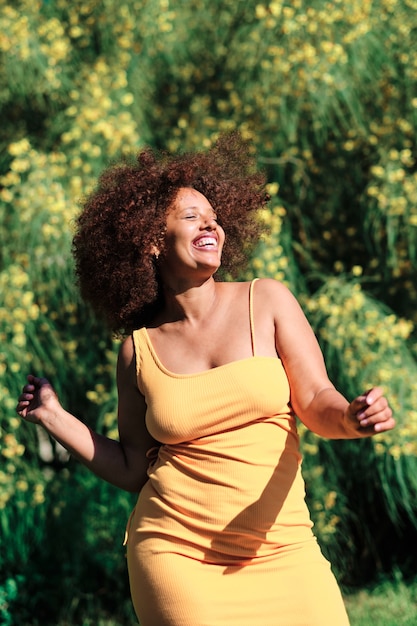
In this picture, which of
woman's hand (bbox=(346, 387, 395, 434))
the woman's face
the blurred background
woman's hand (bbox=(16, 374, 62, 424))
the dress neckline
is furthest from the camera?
the blurred background

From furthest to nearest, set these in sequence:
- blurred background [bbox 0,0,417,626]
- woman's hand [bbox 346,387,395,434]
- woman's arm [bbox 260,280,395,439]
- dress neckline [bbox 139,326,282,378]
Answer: blurred background [bbox 0,0,417,626] → dress neckline [bbox 139,326,282,378] → woman's arm [bbox 260,280,395,439] → woman's hand [bbox 346,387,395,434]

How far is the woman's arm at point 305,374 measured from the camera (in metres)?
1.95

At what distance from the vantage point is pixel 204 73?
4.48 m

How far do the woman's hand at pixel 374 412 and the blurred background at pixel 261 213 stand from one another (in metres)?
1.89

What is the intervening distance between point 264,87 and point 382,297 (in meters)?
1.06

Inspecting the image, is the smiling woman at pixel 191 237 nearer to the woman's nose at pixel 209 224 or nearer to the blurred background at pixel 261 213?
the woman's nose at pixel 209 224

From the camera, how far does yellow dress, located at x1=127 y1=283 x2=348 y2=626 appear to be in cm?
199

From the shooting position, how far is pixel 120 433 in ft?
7.64

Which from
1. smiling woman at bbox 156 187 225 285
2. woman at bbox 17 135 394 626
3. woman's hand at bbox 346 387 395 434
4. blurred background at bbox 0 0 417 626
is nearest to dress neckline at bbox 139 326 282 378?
woman at bbox 17 135 394 626

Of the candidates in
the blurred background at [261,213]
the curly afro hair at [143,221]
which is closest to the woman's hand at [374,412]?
the curly afro hair at [143,221]

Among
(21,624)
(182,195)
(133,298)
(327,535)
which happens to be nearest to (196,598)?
(133,298)

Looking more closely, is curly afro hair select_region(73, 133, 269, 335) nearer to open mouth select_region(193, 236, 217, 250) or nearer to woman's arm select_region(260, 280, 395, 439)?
open mouth select_region(193, 236, 217, 250)

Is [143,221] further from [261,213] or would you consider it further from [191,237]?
[261,213]

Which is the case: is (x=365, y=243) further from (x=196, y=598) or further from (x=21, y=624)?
(x=196, y=598)
